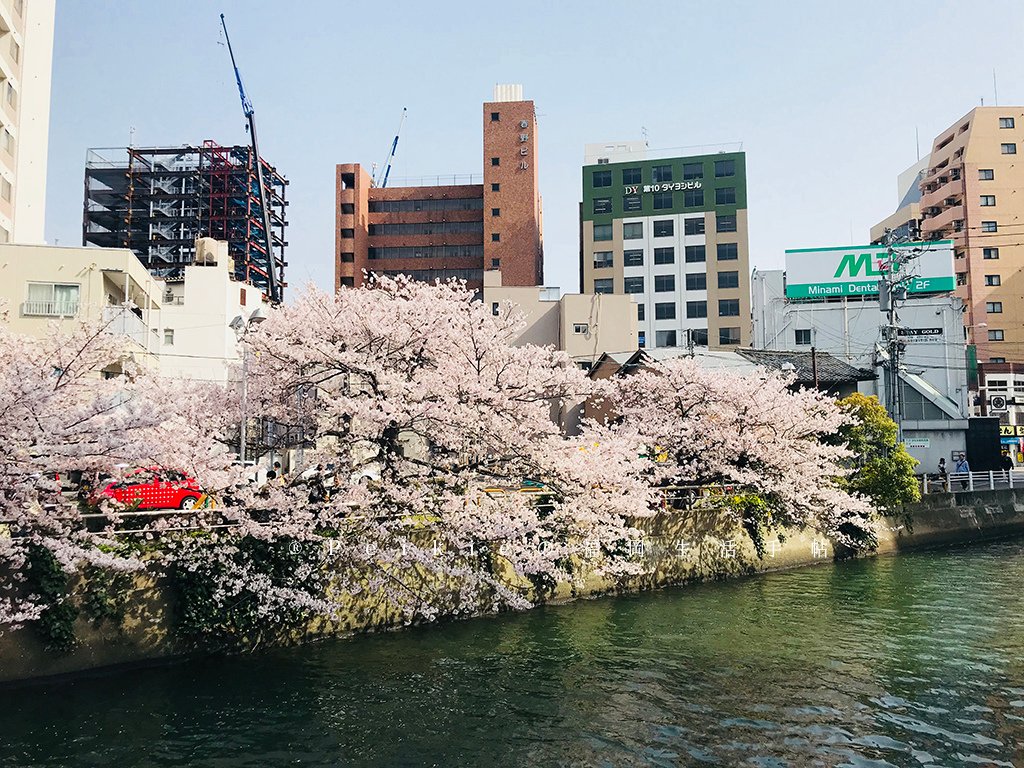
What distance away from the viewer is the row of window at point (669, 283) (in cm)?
9569

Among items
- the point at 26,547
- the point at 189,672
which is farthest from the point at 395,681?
the point at 26,547

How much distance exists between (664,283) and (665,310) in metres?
3.45

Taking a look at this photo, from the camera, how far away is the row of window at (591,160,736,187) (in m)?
97.4

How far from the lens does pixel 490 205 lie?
323 ft

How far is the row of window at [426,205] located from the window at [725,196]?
30351 millimetres

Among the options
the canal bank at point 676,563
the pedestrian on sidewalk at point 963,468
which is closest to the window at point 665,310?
the pedestrian on sidewalk at point 963,468

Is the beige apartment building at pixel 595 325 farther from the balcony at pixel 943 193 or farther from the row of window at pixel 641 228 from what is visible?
the balcony at pixel 943 193

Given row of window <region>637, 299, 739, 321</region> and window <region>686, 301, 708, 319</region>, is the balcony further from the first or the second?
window <region>686, 301, 708, 319</region>

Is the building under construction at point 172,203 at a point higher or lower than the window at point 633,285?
higher

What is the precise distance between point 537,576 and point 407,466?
6522 millimetres

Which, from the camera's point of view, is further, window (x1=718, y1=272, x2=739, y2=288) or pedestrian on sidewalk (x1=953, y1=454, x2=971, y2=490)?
window (x1=718, y1=272, x2=739, y2=288)

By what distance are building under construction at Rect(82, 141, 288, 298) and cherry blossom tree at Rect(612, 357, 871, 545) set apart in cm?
8006

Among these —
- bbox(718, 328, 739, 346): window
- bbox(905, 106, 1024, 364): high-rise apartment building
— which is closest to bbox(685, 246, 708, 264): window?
bbox(718, 328, 739, 346): window

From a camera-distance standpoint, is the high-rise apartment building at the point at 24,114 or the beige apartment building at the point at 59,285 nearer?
the beige apartment building at the point at 59,285
